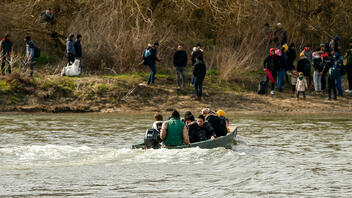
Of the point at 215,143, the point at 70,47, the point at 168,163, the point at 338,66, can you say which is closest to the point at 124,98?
the point at 70,47

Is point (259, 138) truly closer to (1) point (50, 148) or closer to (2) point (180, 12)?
(1) point (50, 148)

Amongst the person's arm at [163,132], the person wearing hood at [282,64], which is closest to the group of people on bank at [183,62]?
the person wearing hood at [282,64]

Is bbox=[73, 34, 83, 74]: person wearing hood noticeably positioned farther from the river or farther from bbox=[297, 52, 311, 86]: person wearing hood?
bbox=[297, 52, 311, 86]: person wearing hood

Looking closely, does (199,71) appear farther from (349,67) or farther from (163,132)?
(163,132)

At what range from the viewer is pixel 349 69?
29.0m

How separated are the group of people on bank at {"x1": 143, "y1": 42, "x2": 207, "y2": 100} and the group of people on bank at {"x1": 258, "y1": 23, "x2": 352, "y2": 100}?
3064 millimetres

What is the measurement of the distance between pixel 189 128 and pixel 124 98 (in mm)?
10667

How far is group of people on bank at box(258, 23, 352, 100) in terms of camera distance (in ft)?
92.4

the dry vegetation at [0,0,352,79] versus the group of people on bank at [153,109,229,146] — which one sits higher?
the dry vegetation at [0,0,352,79]

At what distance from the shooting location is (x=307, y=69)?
29.1m

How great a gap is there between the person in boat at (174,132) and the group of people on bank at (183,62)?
1036 centimetres

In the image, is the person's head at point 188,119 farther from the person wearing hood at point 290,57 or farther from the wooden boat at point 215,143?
the person wearing hood at point 290,57

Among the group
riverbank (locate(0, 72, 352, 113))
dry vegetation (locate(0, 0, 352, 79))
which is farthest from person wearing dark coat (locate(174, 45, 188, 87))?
dry vegetation (locate(0, 0, 352, 79))

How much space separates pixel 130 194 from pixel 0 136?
374 inches
